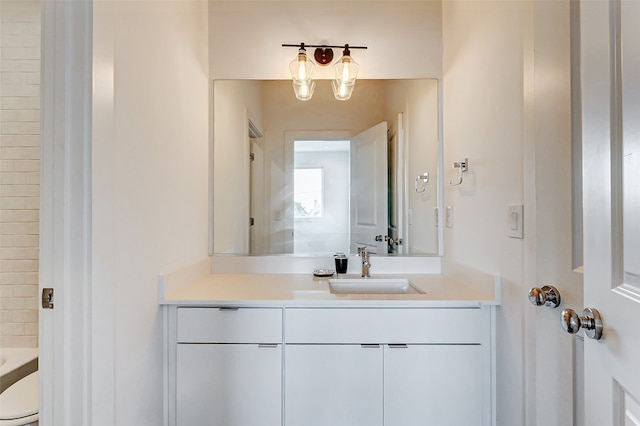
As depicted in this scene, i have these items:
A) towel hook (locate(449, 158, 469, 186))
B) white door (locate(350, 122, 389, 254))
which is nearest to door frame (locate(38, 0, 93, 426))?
white door (locate(350, 122, 389, 254))

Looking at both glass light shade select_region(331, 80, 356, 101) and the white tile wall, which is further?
glass light shade select_region(331, 80, 356, 101)

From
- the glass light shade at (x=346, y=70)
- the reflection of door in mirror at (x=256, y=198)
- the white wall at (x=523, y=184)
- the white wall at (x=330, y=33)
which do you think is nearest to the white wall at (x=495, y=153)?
the white wall at (x=523, y=184)

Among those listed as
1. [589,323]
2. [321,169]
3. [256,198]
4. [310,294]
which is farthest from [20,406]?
[589,323]

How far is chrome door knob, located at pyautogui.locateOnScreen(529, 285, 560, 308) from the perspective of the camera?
2.86 ft

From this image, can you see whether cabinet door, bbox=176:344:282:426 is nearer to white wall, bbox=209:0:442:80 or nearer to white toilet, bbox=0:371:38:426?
white toilet, bbox=0:371:38:426

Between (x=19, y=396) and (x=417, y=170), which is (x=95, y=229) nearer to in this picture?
(x=19, y=396)

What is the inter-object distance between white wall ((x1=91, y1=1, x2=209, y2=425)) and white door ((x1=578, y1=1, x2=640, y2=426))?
1212 mm

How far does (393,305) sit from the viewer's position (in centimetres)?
126

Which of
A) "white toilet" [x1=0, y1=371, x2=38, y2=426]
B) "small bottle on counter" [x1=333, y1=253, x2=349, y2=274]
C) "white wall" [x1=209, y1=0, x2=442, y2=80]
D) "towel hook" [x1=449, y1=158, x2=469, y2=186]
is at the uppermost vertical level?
"white wall" [x1=209, y1=0, x2=442, y2=80]

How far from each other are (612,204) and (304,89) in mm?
1586

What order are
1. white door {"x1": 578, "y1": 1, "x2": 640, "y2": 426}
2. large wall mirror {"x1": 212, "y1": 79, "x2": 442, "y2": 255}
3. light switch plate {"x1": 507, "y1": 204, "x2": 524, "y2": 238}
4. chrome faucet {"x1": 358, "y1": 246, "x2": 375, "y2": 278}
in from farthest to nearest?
large wall mirror {"x1": 212, "y1": 79, "x2": 442, "y2": 255} < chrome faucet {"x1": 358, "y1": 246, "x2": 375, "y2": 278} < light switch plate {"x1": 507, "y1": 204, "x2": 524, "y2": 238} < white door {"x1": 578, "y1": 1, "x2": 640, "y2": 426}

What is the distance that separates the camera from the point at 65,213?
84 centimetres

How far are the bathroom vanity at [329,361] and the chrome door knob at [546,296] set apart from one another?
13.3 inches

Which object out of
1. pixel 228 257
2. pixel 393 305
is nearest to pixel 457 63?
pixel 393 305
